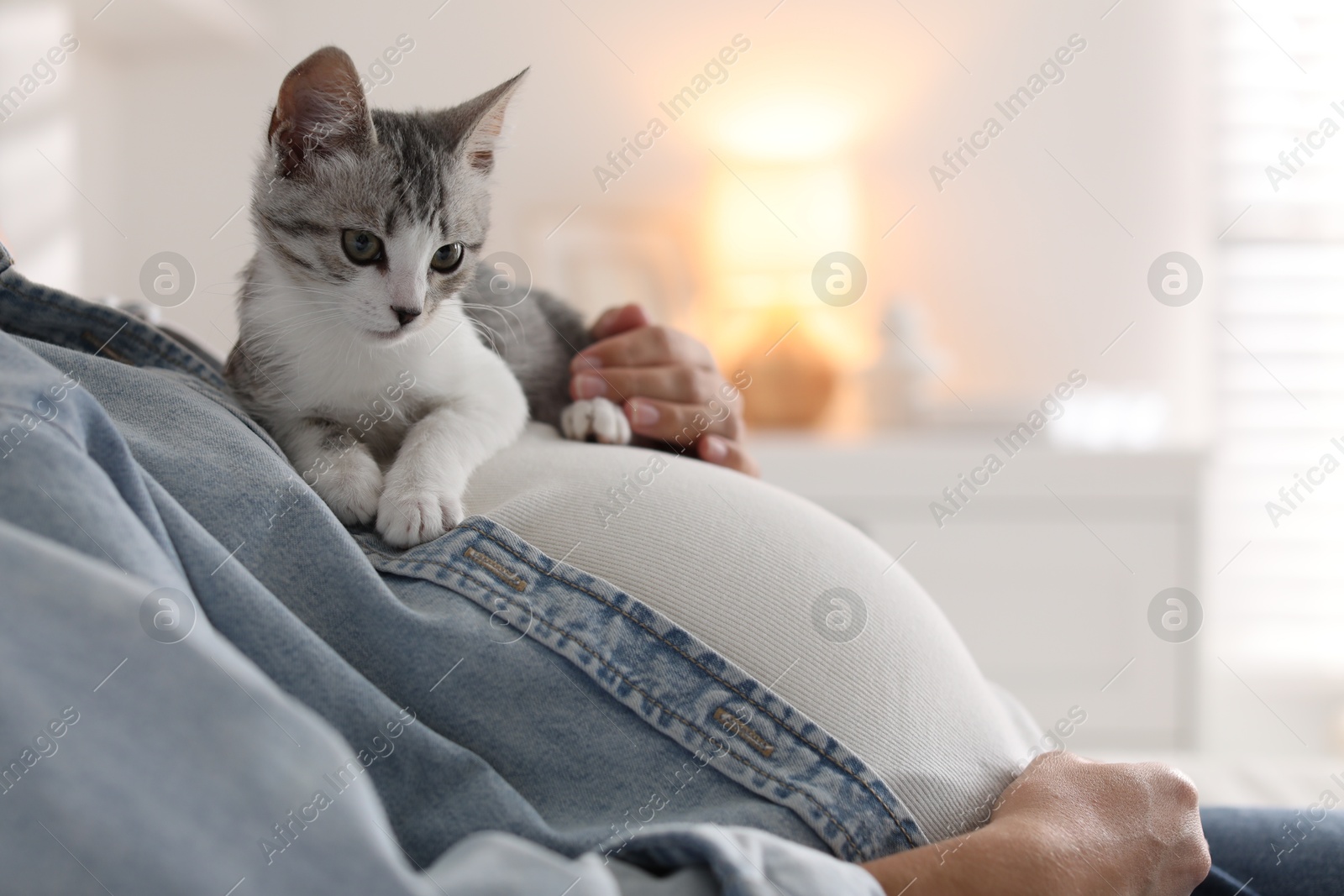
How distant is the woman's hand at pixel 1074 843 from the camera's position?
534 mm

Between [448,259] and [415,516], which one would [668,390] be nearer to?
[448,259]

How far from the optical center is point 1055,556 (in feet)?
7.66

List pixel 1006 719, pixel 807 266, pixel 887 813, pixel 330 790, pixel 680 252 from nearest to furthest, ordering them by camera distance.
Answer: pixel 330 790
pixel 887 813
pixel 1006 719
pixel 807 266
pixel 680 252

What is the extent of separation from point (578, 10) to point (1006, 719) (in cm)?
264

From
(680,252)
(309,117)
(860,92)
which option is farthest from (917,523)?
(309,117)

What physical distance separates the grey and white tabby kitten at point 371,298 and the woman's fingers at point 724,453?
0.11 meters

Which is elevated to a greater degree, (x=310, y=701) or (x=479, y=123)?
(x=479, y=123)

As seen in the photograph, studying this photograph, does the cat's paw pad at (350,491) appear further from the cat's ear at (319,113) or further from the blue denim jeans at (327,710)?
the cat's ear at (319,113)

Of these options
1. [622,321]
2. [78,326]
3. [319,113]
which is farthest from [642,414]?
[78,326]

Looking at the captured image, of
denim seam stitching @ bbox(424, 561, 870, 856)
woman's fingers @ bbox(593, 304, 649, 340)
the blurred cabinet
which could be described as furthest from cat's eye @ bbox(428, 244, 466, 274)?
the blurred cabinet

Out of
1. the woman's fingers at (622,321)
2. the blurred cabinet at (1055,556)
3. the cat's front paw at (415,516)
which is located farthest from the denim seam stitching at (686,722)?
the blurred cabinet at (1055,556)

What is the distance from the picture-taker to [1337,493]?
2818 millimetres

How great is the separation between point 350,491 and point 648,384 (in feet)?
1.50

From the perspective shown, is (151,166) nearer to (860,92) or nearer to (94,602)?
(860,92)
